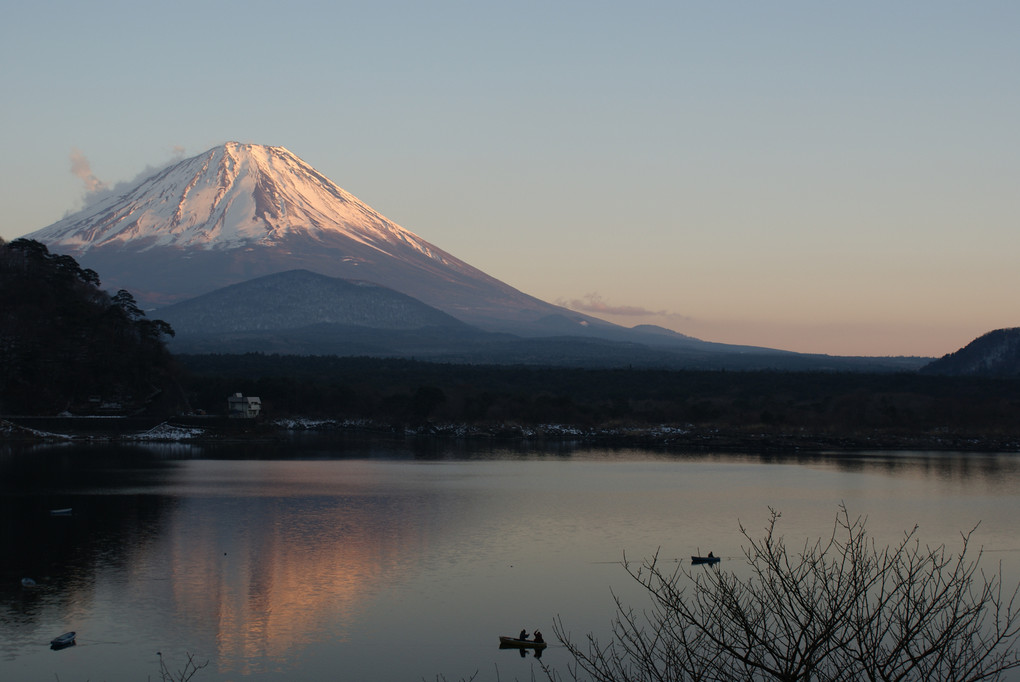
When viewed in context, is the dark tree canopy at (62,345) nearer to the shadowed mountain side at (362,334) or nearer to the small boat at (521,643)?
the small boat at (521,643)

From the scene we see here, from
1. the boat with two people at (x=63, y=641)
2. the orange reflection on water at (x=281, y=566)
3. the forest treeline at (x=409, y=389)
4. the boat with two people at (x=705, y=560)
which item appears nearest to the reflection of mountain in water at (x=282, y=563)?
the orange reflection on water at (x=281, y=566)

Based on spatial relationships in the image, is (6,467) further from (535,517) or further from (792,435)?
(792,435)

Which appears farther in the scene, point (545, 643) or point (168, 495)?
point (168, 495)

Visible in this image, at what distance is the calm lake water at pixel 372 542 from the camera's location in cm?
1662

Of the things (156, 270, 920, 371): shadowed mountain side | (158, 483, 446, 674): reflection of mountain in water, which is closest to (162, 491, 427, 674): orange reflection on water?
(158, 483, 446, 674): reflection of mountain in water

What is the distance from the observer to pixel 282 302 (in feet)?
622

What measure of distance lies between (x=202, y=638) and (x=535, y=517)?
573 inches

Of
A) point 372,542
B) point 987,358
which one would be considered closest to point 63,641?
point 372,542

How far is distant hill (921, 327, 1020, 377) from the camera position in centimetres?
10175

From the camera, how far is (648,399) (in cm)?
7875

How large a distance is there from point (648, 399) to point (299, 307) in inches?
4762

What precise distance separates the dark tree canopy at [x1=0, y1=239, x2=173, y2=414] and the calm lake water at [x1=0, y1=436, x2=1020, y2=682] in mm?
11517

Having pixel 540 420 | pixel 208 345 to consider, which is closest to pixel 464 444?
pixel 540 420

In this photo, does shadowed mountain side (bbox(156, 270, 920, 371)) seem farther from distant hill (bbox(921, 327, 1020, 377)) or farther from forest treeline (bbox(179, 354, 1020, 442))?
forest treeline (bbox(179, 354, 1020, 442))
